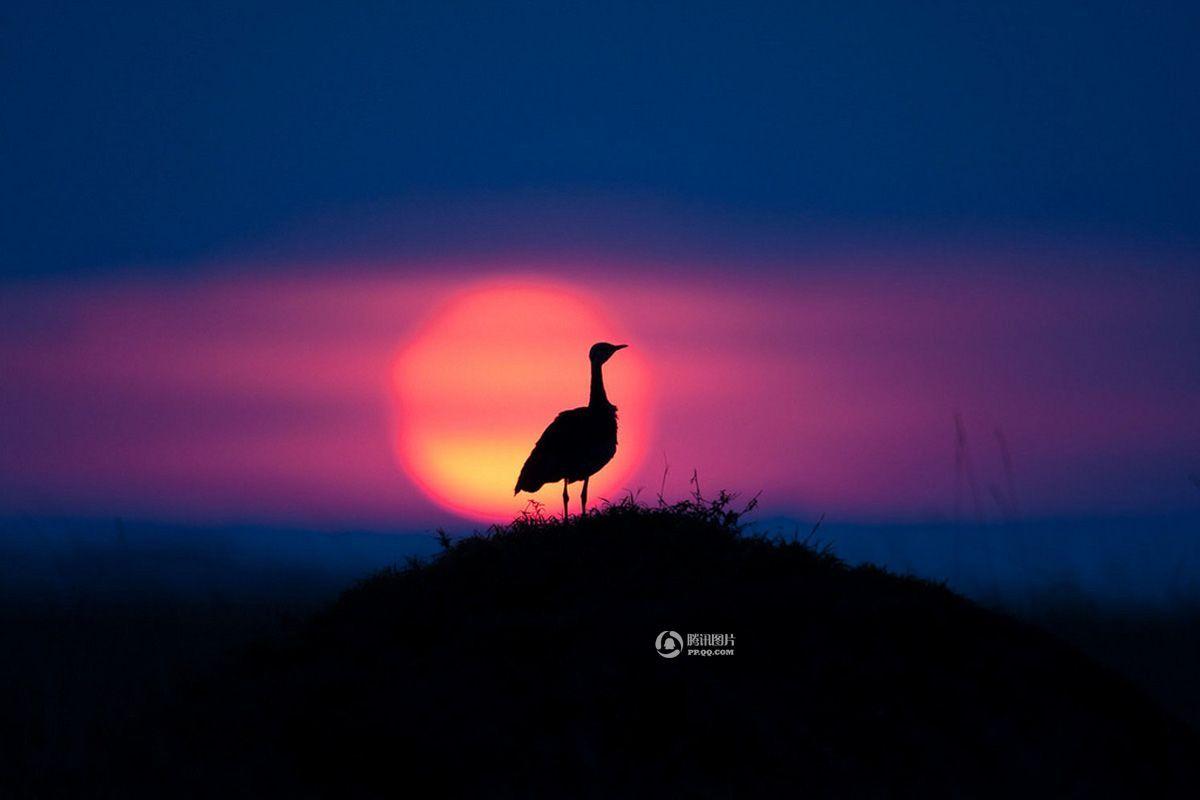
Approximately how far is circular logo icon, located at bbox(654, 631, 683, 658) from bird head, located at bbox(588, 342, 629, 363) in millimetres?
7753

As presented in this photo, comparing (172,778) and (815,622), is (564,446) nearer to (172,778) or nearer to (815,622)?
(815,622)

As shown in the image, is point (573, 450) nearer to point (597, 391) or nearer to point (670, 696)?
point (597, 391)

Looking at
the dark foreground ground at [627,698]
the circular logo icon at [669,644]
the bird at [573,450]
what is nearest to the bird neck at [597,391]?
the bird at [573,450]

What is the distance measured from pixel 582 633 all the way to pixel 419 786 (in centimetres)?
212

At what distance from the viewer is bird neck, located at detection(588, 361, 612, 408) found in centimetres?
1895

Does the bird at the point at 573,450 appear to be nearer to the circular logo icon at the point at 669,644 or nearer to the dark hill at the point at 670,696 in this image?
the dark hill at the point at 670,696

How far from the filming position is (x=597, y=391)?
19.1 meters

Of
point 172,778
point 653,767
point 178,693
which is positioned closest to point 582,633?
point 653,767

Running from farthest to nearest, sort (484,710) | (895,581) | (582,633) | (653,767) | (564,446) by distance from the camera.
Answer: (564,446) < (895,581) < (582,633) < (484,710) < (653,767)

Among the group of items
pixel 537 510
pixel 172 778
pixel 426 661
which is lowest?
pixel 172 778

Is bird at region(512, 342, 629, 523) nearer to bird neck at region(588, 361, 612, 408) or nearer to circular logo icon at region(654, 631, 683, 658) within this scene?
bird neck at region(588, 361, 612, 408)

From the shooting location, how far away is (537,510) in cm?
1512

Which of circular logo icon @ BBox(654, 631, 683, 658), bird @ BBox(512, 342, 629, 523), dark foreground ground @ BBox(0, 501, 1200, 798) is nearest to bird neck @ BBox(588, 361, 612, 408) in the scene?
bird @ BBox(512, 342, 629, 523)

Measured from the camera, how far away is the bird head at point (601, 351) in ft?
62.7
